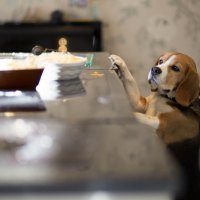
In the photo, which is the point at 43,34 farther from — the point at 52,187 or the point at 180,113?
the point at 52,187

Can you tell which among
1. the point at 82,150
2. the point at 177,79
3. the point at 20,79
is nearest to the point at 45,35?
the point at 177,79

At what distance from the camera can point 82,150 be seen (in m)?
0.57

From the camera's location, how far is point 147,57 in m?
3.49

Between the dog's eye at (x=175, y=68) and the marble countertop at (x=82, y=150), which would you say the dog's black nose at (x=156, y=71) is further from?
the marble countertop at (x=82, y=150)

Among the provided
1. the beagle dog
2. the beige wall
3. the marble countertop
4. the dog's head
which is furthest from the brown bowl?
the beige wall

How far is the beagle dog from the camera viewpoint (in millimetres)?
1483

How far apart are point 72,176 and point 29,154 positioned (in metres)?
0.13

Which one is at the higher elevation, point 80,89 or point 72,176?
point 72,176

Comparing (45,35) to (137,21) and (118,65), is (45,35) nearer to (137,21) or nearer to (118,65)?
(137,21)

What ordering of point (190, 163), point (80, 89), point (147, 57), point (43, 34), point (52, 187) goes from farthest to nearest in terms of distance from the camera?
point (147, 57) < point (43, 34) < point (190, 163) < point (80, 89) < point (52, 187)

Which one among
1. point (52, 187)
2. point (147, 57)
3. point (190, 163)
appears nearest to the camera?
point (52, 187)

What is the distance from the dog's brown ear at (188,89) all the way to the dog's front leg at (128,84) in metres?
0.16

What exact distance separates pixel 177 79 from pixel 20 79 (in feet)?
2.50

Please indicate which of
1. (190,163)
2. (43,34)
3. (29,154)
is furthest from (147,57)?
(29,154)
